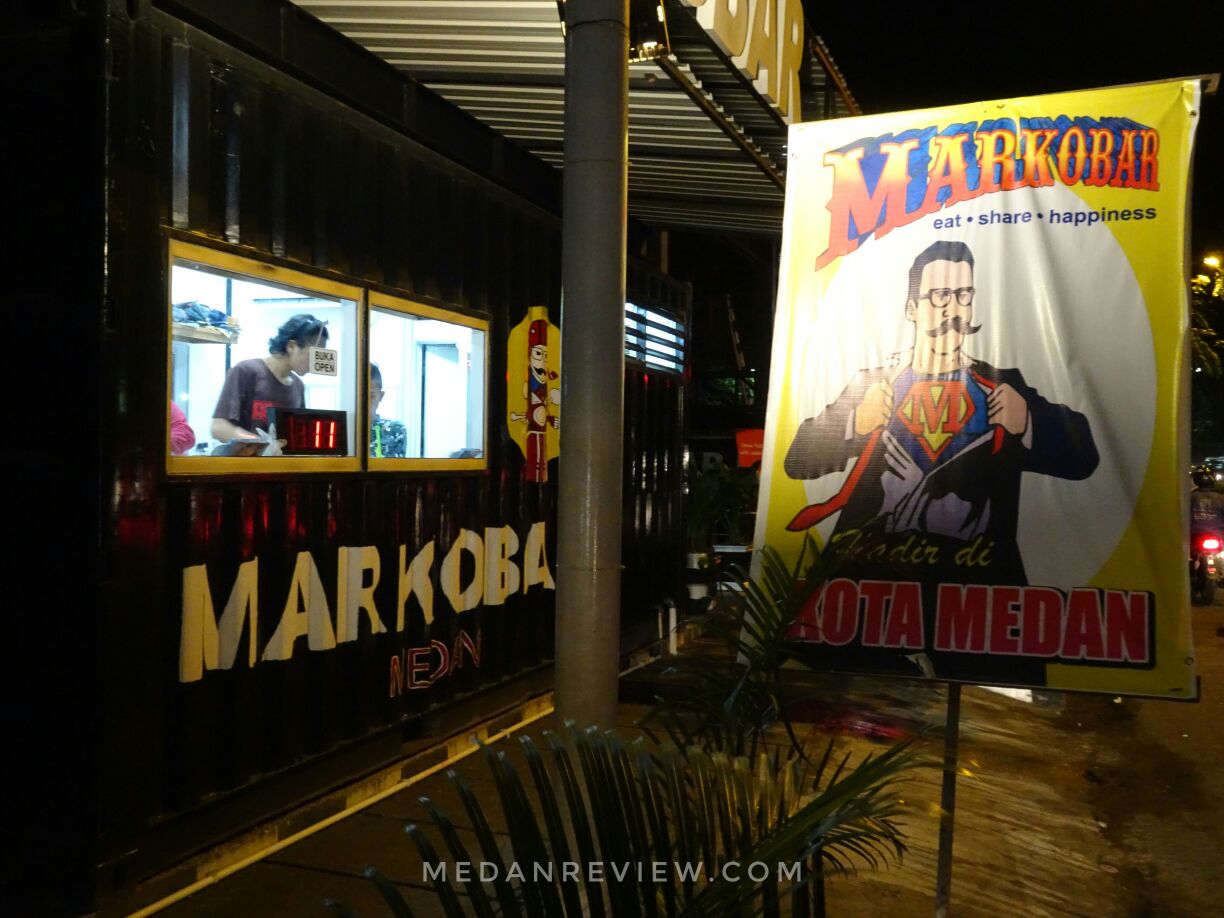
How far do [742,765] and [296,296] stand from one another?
3503 mm

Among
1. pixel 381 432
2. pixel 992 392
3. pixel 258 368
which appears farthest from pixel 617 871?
pixel 381 432

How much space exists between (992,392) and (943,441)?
0.24m

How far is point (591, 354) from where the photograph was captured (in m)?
3.07

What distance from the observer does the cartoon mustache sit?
149 inches

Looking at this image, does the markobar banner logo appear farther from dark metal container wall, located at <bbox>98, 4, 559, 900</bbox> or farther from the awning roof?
the awning roof

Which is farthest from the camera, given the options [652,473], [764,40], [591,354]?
[652,473]

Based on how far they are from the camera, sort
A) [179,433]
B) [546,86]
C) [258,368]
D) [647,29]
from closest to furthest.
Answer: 1. [647,29]
2. [179,433]
3. [258,368]
4. [546,86]

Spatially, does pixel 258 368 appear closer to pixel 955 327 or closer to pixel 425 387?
pixel 425 387

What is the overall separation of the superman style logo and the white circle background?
0.15 meters

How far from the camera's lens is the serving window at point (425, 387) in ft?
18.6

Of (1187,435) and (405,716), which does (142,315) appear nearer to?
(405,716)

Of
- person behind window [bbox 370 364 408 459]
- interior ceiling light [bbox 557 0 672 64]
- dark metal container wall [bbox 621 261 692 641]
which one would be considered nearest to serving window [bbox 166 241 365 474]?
person behind window [bbox 370 364 408 459]

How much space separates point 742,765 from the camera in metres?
2.42

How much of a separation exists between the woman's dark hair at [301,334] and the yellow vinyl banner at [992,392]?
2.37m
